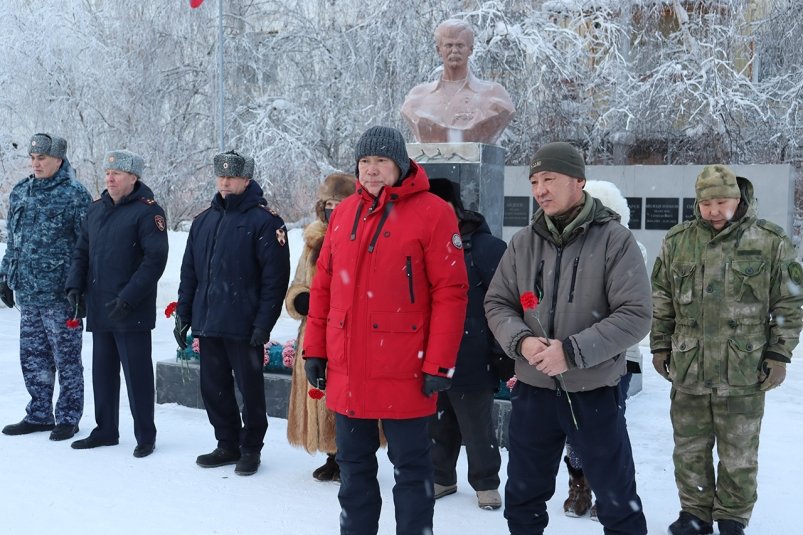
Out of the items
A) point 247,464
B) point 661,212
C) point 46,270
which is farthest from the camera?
point 661,212

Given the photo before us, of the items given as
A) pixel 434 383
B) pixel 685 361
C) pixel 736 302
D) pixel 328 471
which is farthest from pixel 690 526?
pixel 328 471

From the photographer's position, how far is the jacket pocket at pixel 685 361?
3.41 m

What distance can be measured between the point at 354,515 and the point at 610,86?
12.0m

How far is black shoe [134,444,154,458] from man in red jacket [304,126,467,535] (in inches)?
77.4

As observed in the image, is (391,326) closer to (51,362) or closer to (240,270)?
(240,270)

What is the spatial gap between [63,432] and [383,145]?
311 cm

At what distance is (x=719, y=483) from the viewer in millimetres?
3498

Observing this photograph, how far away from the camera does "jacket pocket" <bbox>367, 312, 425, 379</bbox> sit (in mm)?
3018

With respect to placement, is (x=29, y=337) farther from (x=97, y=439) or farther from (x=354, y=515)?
(x=354, y=515)

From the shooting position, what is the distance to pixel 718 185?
334 cm

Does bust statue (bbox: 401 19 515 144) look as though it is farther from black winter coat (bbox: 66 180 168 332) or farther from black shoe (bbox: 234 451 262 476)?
black shoe (bbox: 234 451 262 476)

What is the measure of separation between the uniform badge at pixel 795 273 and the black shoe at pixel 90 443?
149 inches

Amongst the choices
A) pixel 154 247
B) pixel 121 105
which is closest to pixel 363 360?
pixel 154 247

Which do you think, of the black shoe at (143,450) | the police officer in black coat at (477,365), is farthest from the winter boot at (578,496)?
the black shoe at (143,450)
